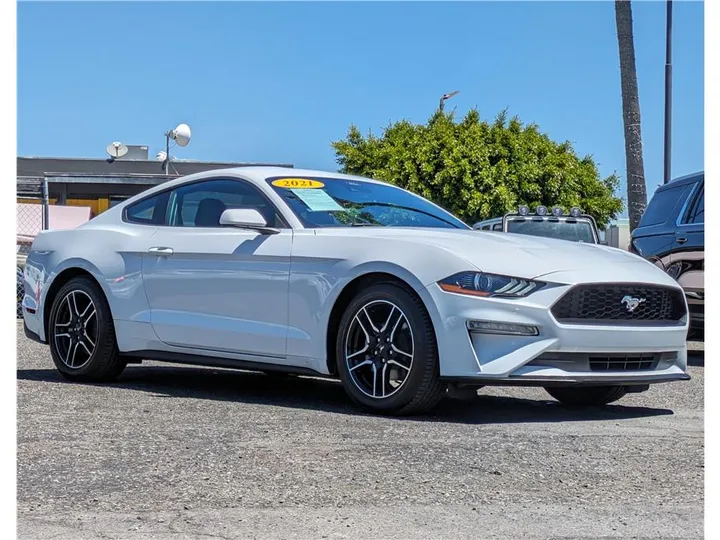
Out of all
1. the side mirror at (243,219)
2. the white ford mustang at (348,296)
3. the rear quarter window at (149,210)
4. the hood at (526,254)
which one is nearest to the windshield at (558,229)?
the white ford mustang at (348,296)

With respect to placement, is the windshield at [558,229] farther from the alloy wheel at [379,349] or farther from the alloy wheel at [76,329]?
the alloy wheel at [379,349]

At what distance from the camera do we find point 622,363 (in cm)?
637

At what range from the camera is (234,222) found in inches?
274

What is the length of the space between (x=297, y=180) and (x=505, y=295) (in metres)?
1.96

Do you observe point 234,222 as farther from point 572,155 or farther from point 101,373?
point 572,155

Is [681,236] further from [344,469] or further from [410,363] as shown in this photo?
[344,469]

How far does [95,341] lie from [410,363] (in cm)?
269

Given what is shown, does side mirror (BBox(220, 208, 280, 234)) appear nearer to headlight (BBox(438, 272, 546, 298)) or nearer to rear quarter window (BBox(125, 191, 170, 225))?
rear quarter window (BBox(125, 191, 170, 225))

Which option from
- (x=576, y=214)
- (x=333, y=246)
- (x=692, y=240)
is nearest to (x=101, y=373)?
(x=333, y=246)

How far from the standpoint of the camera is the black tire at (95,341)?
7.86 m

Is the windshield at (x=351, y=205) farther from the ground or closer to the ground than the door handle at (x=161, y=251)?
farther from the ground

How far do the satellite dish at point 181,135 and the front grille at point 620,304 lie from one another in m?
26.2

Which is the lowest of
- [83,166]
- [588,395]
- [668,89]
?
[588,395]

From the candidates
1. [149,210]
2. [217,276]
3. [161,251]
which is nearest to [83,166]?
[149,210]
